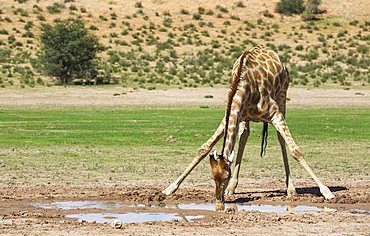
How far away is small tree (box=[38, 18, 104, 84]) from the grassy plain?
55.7 feet

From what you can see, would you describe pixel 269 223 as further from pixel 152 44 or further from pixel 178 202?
pixel 152 44

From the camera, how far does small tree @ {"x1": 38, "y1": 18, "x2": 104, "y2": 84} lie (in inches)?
1951

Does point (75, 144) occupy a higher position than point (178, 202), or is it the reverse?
point (178, 202)

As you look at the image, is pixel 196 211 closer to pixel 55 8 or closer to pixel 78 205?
pixel 78 205

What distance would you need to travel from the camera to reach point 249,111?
1088 cm

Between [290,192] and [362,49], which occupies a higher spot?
[290,192]

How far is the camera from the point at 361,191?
39.3 feet

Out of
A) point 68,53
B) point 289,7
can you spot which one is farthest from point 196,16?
point 68,53

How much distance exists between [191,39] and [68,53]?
2174 centimetres

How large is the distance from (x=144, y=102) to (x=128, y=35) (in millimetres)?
32269

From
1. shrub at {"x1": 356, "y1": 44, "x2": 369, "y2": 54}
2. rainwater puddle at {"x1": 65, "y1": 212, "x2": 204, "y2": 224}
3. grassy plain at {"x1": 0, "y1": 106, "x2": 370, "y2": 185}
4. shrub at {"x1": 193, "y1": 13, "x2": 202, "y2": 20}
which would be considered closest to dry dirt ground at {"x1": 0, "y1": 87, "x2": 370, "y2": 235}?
rainwater puddle at {"x1": 65, "y1": 212, "x2": 204, "y2": 224}

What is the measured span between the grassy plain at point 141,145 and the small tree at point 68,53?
16981mm

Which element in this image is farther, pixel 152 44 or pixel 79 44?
pixel 152 44

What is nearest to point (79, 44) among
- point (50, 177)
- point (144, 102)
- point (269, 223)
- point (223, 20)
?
point (144, 102)
